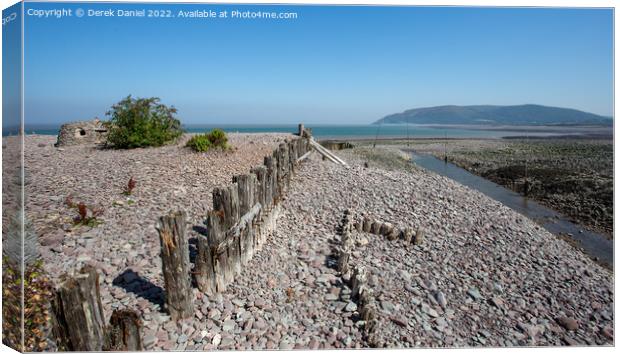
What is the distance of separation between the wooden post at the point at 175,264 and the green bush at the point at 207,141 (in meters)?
7.48

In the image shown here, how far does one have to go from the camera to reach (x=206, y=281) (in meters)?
4.27

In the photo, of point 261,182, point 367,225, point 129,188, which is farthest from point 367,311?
point 129,188

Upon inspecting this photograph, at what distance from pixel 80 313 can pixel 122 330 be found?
0.45 m

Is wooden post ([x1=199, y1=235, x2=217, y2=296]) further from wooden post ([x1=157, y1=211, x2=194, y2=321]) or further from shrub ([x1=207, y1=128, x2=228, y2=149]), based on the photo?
shrub ([x1=207, y1=128, x2=228, y2=149])

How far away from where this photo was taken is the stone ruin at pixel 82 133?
13925 millimetres

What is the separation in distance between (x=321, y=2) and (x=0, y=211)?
3889mm

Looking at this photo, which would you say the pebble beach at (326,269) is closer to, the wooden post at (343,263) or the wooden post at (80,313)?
the wooden post at (343,263)

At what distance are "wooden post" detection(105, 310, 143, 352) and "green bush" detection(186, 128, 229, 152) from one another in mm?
8208

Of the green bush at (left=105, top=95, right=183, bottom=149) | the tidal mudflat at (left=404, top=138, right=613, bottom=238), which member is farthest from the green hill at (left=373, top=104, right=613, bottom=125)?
the green bush at (left=105, top=95, right=183, bottom=149)

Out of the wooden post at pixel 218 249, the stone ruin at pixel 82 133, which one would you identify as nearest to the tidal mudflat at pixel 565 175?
the wooden post at pixel 218 249

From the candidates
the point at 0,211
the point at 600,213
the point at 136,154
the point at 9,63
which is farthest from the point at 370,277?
the point at 600,213

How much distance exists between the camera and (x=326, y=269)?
18.0 ft

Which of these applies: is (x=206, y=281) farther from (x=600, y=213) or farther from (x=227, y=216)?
(x=600, y=213)

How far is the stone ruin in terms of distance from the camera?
548 inches
